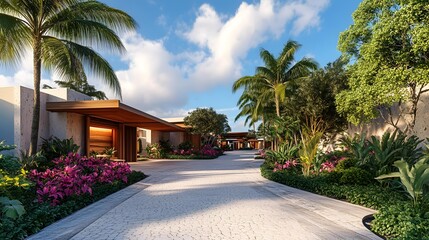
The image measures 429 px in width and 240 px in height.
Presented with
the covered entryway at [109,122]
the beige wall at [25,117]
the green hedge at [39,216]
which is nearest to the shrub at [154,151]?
the covered entryway at [109,122]

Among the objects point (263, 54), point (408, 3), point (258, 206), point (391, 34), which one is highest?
point (263, 54)

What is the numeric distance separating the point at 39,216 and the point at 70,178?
1.61 meters

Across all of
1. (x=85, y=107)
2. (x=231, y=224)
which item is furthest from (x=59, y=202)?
(x=85, y=107)

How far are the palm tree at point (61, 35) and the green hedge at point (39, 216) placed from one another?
3746mm

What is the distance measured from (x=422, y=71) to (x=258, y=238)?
5500 mm

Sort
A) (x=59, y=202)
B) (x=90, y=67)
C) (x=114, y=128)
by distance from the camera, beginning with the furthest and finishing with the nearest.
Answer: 1. (x=114, y=128)
2. (x=90, y=67)
3. (x=59, y=202)

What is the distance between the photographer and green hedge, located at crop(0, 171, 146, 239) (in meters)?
4.23

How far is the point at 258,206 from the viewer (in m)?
6.44

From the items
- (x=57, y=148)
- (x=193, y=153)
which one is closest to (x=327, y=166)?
(x=57, y=148)

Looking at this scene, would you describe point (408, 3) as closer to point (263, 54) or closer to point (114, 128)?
point (263, 54)

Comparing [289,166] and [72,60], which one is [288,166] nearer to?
[289,166]

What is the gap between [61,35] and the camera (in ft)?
32.2

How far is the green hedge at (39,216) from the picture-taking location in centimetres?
423

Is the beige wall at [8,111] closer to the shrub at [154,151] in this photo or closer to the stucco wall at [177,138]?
the shrub at [154,151]
